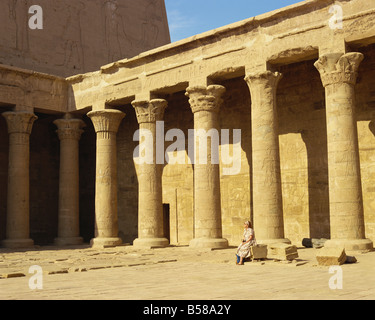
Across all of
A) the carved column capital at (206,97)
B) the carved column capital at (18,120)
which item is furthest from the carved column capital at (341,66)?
the carved column capital at (18,120)

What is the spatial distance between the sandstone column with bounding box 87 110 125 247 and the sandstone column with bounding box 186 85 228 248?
13.6 feet

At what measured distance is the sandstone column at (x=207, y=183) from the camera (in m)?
16.3

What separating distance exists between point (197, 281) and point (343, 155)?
681 centimetres

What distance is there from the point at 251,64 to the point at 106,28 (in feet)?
42.3

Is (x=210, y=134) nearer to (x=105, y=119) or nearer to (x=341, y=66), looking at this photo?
(x=341, y=66)

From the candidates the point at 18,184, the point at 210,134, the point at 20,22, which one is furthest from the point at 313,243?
the point at 20,22

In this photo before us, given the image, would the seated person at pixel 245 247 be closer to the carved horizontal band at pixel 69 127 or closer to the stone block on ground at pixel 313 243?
the stone block on ground at pixel 313 243

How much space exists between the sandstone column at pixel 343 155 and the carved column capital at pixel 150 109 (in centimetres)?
628

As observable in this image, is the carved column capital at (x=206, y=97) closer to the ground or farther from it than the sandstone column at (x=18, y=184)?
farther from it

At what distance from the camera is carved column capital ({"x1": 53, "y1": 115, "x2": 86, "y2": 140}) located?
21.1 meters

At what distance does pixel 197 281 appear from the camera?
→ 8453 mm

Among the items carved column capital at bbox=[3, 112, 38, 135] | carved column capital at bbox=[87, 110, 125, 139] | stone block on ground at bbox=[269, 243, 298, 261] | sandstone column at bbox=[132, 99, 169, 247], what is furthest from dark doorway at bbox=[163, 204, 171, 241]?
stone block on ground at bbox=[269, 243, 298, 261]
